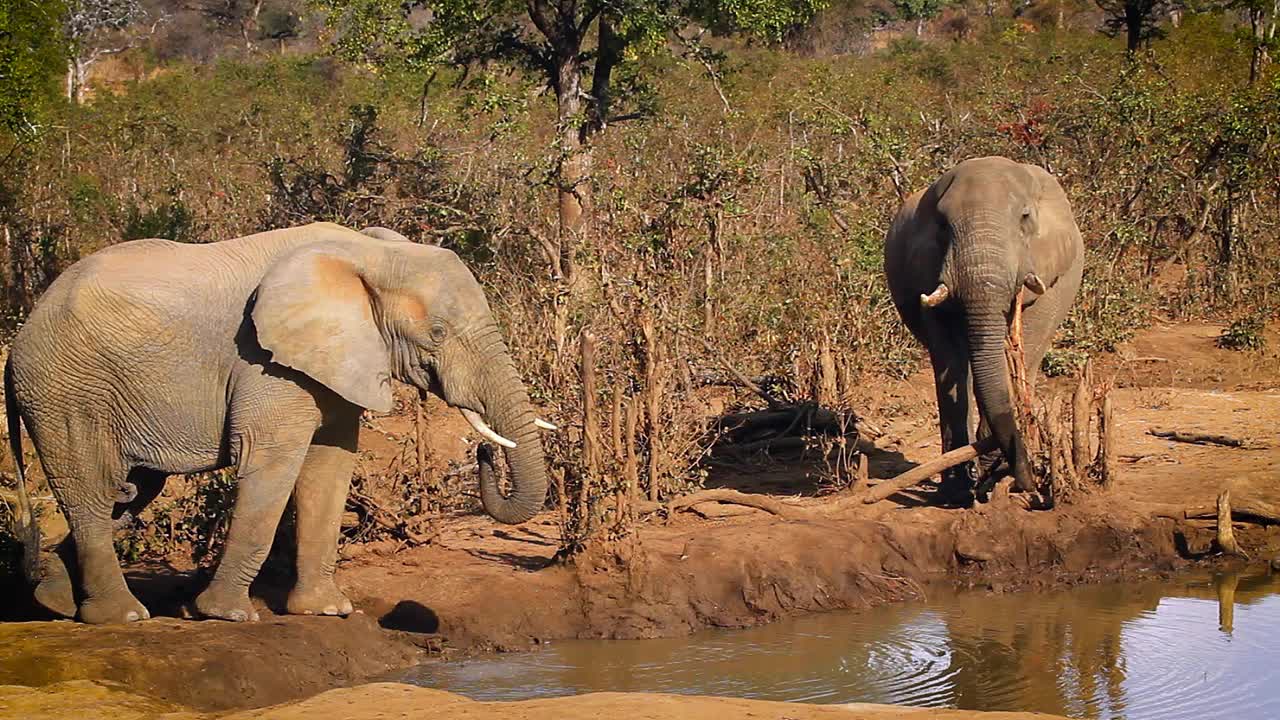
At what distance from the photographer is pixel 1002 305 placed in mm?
9594

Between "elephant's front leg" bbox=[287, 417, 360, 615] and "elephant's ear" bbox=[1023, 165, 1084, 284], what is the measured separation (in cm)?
478

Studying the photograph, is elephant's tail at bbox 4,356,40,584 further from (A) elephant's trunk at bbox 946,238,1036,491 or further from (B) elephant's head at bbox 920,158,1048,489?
(A) elephant's trunk at bbox 946,238,1036,491

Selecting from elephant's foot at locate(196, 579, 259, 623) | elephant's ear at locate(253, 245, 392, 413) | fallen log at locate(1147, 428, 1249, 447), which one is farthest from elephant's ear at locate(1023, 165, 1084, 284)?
elephant's foot at locate(196, 579, 259, 623)

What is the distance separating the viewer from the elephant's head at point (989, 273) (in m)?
9.54

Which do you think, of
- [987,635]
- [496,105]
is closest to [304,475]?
[987,635]

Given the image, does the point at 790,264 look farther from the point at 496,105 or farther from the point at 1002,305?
the point at 1002,305

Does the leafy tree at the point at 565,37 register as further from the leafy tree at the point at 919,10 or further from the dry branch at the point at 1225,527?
the leafy tree at the point at 919,10

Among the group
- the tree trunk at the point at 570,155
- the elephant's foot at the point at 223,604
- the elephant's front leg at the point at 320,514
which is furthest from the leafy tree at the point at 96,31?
the elephant's foot at the point at 223,604

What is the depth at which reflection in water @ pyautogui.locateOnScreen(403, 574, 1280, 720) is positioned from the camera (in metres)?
7.16

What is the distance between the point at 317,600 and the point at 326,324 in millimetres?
1407

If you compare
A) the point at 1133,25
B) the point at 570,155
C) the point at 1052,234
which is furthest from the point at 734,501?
the point at 1133,25

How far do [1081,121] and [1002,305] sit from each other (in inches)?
276

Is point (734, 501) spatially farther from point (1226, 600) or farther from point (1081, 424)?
point (1226, 600)

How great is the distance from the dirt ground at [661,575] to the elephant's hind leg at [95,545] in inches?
6.8
